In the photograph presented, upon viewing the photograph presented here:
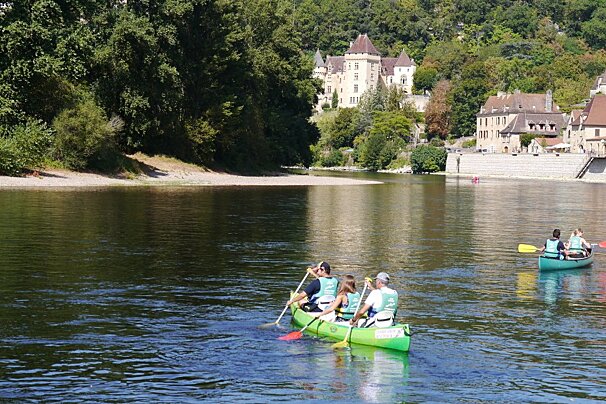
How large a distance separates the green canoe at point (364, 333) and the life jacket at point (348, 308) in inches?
23.8

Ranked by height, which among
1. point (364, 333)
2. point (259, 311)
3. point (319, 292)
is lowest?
point (259, 311)

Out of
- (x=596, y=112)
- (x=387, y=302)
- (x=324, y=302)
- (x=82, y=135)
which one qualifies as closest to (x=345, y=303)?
(x=324, y=302)

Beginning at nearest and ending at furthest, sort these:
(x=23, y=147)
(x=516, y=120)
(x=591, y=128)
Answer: (x=23, y=147), (x=591, y=128), (x=516, y=120)

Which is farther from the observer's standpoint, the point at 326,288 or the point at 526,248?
the point at 526,248

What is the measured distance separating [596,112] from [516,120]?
22.4m

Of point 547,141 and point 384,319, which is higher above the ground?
point 547,141

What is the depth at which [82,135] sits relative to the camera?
3009 inches

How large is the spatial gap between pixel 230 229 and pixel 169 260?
38.6 feet

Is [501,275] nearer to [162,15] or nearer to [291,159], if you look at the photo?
[162,15]

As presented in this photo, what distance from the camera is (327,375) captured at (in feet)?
66.8

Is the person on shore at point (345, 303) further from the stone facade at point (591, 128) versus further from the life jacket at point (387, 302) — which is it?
the stone facade at point (591, 128)

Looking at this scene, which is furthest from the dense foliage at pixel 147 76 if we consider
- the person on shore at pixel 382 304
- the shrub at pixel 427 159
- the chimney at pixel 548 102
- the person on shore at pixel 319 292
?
the chimney at pixel 548 102

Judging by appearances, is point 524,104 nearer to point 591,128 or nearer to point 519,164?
point 591,128

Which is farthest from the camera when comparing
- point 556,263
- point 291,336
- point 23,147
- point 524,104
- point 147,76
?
point 524,104
